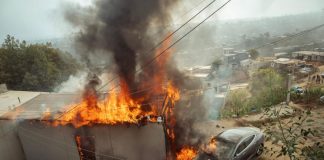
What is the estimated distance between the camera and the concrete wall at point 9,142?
33.5 ft

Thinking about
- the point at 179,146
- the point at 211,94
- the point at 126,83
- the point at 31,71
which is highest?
the point at 31,71

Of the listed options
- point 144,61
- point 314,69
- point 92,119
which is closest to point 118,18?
point 144,61

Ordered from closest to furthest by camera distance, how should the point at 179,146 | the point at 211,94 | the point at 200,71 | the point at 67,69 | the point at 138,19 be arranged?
the point at 179,146 < the point at 138,19 < the point at 211,94 < the point at 67,69 < the point at 200,71

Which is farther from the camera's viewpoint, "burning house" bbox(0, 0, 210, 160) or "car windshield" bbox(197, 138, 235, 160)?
"burning house" bbox(0, 0, 210, 160)

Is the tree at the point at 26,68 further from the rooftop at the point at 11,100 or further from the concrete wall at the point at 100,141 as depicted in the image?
the concrete wall at the point at 100,141

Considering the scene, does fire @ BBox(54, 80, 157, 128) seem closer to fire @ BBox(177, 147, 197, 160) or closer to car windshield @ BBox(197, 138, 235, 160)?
fire @ BBox(177, 147, 197, 160)

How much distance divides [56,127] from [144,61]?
509cm

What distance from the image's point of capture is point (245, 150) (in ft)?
29.8

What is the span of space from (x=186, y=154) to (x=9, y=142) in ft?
26.4

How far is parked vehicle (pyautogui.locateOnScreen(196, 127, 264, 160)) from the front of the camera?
8.78 metres

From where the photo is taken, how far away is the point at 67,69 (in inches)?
1030

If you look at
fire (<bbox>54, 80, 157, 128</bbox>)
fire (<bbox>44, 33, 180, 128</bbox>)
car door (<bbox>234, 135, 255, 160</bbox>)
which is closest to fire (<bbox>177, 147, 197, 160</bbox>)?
fire (<bbox>44, 33, 180, 128</bbox>)

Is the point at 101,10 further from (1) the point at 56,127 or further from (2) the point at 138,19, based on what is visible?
(1) the point at 56,127

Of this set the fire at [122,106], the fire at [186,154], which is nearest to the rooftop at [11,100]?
the fire at [122,106]
